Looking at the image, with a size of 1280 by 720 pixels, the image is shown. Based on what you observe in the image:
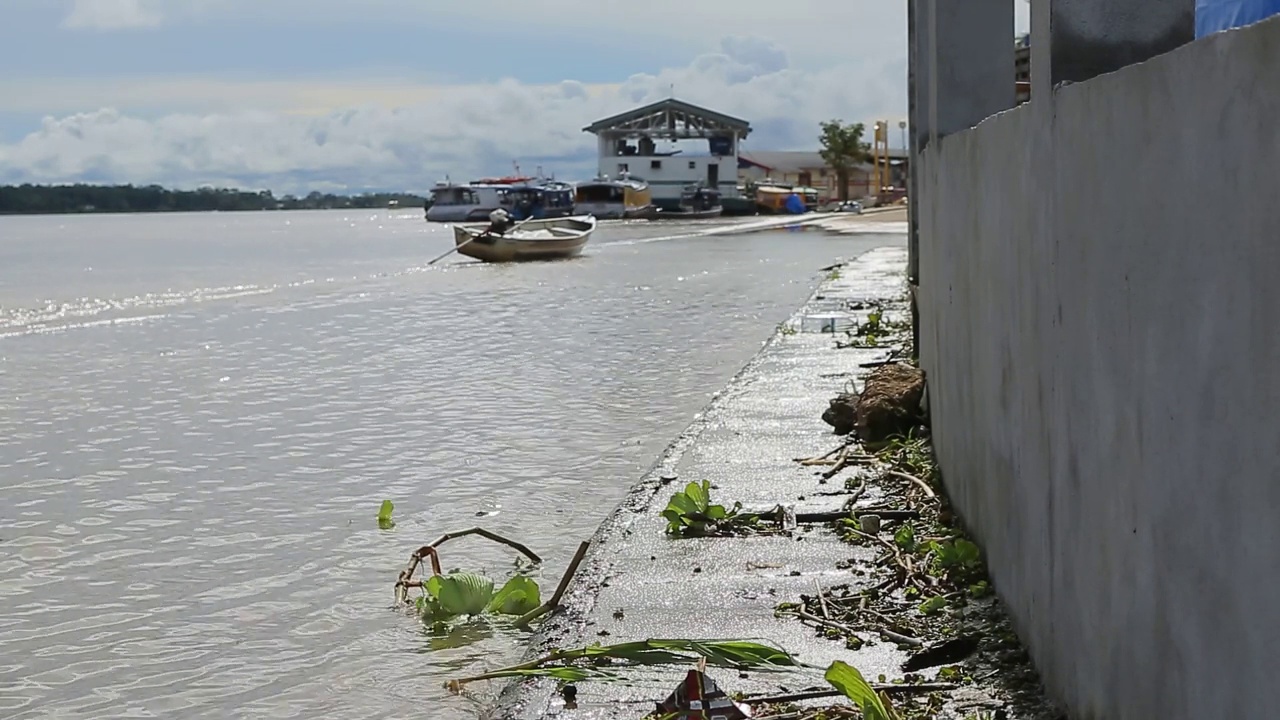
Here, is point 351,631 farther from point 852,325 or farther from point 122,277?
point 122,277

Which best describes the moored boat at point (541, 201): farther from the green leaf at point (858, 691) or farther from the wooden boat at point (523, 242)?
the green leaf at point (858, 691)

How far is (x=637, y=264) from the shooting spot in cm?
4009

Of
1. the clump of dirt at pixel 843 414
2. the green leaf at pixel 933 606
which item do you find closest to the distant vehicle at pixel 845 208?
the clump of dirt at pixel 843 414

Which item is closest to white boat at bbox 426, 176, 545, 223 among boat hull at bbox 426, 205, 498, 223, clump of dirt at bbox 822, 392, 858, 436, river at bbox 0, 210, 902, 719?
boat hull at bbox 426, 205, 498, 223

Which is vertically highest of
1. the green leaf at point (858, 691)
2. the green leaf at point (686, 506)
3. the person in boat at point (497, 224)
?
the person in boat at point (497, 224)

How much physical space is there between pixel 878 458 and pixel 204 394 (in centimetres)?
867

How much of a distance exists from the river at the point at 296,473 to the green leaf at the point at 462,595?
0.17 meters

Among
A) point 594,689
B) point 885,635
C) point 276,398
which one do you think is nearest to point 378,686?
point 594,689

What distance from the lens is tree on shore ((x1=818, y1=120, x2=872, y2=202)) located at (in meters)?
114

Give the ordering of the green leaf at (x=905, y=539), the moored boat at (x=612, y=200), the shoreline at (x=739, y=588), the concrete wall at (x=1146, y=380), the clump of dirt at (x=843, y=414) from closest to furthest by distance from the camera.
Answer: the concrete wall at (x=1146, y=380)
the shoreline at (x=739, y=588)
the green leaf at (x=905, y=539)
the clump of dirt at (x=843, y=414)
the moored boat at (x=612, y=200)

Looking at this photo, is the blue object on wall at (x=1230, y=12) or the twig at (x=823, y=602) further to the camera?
the twig at (x=823, y=602)

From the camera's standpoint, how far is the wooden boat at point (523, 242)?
132ft

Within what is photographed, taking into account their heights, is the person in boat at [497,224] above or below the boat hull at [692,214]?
Result: above

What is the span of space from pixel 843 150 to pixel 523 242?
76828 mm
